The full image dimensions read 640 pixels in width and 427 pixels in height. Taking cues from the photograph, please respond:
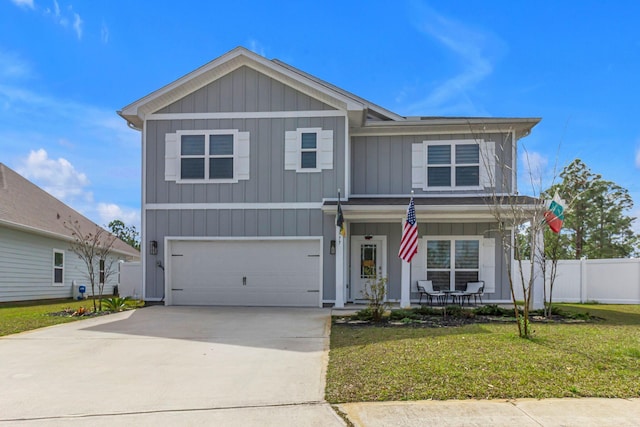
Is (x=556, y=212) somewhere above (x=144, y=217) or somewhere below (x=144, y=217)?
above

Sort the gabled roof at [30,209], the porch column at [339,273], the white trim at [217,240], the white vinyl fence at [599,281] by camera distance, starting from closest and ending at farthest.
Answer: the porch column at [339,273]
the white trim at [217,240]
the white vinyl fence at [599,281]
the gabled roof at [30,209]

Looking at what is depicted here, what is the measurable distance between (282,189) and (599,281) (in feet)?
38.9

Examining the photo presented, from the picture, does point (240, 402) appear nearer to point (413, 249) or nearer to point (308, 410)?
point (308, 410)

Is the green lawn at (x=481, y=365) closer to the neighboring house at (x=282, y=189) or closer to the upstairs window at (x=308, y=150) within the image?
the neighboring house at (x=282, y=189)

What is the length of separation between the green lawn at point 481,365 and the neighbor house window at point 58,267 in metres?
15.7

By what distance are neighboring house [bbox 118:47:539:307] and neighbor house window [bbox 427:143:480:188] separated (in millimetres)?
32

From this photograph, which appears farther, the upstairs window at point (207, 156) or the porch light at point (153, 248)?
the porch light at point (153, 248)

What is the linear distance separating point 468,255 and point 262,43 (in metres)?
9.29

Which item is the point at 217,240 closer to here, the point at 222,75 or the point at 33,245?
the point at 222,75

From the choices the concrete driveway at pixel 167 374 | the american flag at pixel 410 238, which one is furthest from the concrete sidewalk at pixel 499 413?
the american flag at pixel 410 238

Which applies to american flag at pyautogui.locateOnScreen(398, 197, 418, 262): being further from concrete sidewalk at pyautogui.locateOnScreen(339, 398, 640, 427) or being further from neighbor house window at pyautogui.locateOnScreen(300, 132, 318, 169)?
concrete sidewalk at pyautogui.locateOnScreen(339, 398, 640, 427)

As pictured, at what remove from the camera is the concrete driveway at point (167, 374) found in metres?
4.55

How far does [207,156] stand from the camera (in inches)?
542

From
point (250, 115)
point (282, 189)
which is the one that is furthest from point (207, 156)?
point (282, 189)
